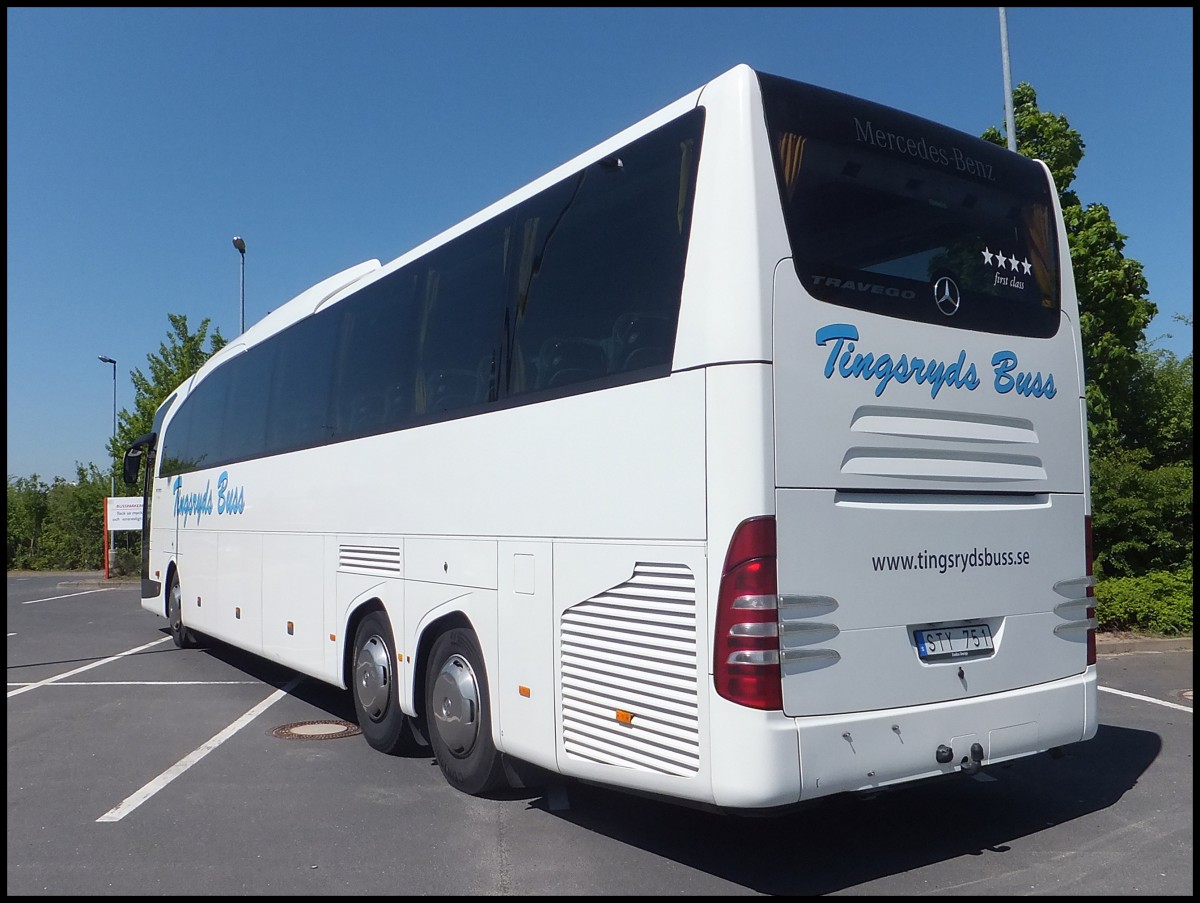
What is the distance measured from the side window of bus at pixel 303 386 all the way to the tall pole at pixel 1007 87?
8.97m

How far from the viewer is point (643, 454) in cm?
481

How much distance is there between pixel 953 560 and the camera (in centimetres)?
502

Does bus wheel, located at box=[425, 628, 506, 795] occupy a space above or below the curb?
above

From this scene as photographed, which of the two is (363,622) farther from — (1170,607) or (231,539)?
(1170,607)

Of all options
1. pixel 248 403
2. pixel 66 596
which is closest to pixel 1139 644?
pixel 248 403

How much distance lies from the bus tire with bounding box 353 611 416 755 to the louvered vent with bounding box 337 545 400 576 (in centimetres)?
34

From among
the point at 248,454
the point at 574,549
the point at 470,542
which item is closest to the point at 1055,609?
the point at 574,549

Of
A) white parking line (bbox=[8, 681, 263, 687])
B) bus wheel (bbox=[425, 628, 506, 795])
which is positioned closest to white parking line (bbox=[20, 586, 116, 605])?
white parking line (bbox=[8, 681, 263, 687])

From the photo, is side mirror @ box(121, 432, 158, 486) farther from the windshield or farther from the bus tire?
the windshield

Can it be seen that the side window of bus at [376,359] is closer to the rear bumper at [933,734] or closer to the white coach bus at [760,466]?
the white coach bus at [760,466]

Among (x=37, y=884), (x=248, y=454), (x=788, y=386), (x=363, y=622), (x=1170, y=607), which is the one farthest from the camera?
(x=1170, y=607)

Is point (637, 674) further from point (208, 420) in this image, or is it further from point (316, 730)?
point (208, 420)

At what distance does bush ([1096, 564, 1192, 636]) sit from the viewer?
1281cm

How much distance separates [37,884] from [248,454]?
592cm
